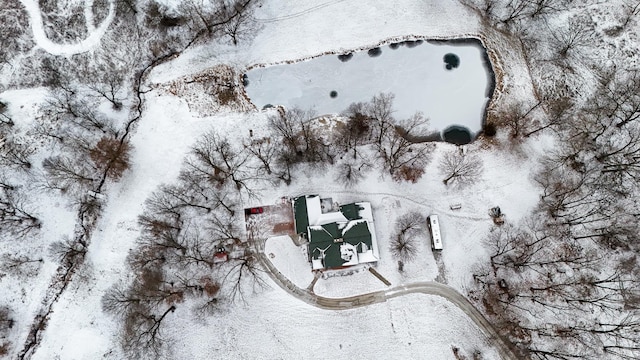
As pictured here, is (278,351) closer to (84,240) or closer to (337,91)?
→ (84,240)

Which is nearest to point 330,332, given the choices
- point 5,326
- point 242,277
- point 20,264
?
point 242,277

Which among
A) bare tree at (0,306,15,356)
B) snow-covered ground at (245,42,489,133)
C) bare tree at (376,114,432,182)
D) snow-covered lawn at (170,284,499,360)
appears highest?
snow-covered ground at (245,42,489,133)

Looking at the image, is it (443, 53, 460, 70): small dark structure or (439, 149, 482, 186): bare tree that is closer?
(439, 149, 482, 186): bare tree

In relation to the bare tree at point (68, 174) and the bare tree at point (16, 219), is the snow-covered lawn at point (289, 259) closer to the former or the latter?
the bare tree at point (68, 174)

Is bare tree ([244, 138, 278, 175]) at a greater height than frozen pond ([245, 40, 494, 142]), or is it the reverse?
frozen pond ([245, 40, 494, 142])

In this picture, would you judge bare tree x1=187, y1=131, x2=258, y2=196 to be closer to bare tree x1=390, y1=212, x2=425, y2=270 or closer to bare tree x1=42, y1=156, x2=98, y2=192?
bare tree x1=42, y1=156, x2=98, y2=192

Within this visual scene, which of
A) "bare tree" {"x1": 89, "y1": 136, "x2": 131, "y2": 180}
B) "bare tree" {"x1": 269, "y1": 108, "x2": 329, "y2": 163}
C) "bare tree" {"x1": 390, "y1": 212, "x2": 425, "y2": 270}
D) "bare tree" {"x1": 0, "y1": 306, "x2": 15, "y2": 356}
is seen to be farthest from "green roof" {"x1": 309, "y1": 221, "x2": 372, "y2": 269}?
"bare tree" {"x1": 0, "y1": 306, "x2": 15, "y2": 356}

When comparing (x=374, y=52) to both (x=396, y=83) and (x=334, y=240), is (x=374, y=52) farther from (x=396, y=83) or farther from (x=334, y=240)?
(x=334, y=240)

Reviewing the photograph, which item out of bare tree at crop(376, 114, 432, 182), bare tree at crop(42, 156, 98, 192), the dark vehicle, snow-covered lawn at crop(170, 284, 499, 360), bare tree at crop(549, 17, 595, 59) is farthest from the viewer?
bare tree at crop(549, 17, 595, 59)
